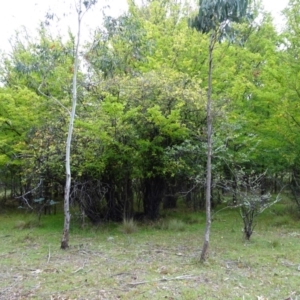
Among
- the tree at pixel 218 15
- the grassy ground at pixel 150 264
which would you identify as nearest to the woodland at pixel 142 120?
the grassy ground at pixel 150 264

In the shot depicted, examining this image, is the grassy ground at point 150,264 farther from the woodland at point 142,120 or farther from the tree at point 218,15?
the woodland at point 142,120

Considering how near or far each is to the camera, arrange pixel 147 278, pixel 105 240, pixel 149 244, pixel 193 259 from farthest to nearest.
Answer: pixel 105 240
pixel 149 244
pixel 193 259
pixel 147 278

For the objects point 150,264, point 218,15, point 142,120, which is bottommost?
point 150,264

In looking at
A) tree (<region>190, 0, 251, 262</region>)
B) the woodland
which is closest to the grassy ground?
tree (<region>190, 0, 251, 262</region>)

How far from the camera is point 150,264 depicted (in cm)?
636

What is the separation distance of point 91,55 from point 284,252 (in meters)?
6.31

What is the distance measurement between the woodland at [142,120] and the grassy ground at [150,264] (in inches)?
42.3

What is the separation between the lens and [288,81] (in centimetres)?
978

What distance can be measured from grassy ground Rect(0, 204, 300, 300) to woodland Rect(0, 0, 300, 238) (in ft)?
3.53

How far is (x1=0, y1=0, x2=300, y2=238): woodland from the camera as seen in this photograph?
888 cm

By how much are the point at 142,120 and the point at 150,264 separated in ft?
14.4

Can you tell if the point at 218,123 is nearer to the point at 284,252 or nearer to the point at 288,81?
the point at 288,81

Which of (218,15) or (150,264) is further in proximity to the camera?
(150,264)

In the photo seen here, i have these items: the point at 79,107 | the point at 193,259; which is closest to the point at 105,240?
the point at 193,259
